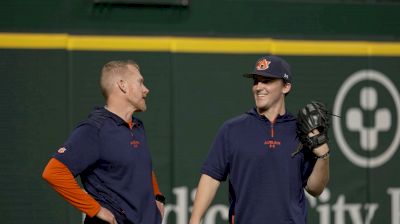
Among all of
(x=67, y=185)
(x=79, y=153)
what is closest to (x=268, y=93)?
(x=79, y=153)

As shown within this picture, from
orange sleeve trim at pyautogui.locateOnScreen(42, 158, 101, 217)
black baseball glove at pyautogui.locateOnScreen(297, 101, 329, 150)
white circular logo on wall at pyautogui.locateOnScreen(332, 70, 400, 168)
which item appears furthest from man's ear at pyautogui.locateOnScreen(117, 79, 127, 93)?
white circular logo on wall at pyautogui.locateOnScreen(332, 70, 400, 168)

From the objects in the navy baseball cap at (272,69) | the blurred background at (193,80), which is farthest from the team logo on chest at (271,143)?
the blurred background at (193,80)

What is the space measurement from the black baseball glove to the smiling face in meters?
0.18

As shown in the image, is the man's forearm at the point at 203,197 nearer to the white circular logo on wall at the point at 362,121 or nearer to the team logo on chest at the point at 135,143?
the team logo on chest at the point at 135,143

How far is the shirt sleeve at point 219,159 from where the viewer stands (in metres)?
4.66

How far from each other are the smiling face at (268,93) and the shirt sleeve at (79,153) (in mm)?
943

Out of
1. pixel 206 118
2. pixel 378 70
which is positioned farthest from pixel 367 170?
pixel 206 118

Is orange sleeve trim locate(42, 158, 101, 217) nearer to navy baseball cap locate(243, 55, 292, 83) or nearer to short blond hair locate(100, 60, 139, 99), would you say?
short blond hair locate(100, 60, 139, 99)

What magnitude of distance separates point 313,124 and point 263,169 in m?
0.37

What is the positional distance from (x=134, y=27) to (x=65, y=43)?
58 centimetres

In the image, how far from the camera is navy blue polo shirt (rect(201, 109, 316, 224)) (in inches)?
180

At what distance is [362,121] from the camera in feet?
23.8

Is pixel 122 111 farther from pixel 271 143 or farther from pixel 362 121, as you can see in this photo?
pixel 362 121

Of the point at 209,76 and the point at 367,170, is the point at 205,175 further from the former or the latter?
the point at 367,170
